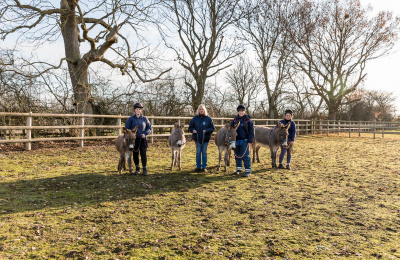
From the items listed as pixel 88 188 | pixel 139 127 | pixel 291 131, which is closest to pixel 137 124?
pixel 139 127

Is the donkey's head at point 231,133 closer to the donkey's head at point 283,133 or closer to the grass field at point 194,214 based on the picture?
the grass field at point 194,214

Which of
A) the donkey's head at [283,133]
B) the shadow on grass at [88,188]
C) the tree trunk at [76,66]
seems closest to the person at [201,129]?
the shadow on grass at [88,188]

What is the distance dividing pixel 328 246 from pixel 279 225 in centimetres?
88

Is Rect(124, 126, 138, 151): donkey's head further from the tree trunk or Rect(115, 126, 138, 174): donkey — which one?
the tree trunk

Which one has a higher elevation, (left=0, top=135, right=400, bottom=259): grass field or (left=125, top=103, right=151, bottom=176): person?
(left=125, top=103, right=151, bottom=176): person

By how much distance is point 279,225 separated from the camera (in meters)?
4.59

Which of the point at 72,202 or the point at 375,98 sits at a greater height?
the point at 375,98

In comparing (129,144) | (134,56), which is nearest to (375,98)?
(134,56)

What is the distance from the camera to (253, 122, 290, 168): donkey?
30.9 feet

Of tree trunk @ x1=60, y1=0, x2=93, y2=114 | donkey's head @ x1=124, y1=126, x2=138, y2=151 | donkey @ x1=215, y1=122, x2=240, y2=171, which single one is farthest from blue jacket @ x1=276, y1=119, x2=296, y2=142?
tree trunk @ x1=60, y1=0, x2=93, y2=114

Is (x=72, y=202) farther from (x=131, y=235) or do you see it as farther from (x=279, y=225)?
(x=279, y=225)

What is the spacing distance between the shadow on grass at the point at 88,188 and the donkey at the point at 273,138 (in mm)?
2346

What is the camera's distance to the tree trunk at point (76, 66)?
15.6 meters

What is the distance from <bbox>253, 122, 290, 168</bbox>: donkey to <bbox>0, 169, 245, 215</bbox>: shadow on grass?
2346 millimetres
